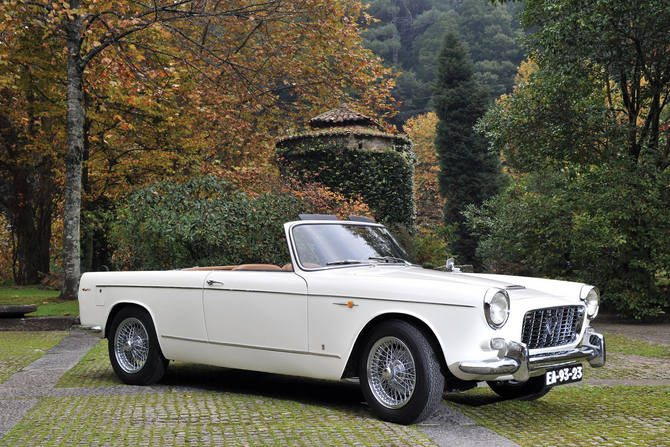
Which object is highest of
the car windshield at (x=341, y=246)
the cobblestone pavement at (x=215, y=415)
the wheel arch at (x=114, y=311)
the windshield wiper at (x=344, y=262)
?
the car windshield at (x=341, y=246)

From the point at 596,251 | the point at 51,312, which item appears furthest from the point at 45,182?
the point at 596,251

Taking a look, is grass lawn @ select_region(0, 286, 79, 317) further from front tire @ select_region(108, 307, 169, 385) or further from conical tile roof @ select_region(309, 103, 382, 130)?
conical tile roof @ select_region(309, 103, 382, 130)

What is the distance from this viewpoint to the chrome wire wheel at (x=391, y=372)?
16.5 ft

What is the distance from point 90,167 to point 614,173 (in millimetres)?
16739

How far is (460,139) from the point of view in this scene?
148 feet

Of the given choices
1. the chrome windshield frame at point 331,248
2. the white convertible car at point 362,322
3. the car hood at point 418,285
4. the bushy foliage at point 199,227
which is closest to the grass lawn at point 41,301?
the bushy foliage at point 199,227

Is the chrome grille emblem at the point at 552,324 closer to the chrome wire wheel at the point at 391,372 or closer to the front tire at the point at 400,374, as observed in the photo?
the front tire at the point at 400,374

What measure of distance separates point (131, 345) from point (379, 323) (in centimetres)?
308

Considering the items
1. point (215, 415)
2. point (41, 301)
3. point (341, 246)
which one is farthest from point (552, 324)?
point (41, 301)

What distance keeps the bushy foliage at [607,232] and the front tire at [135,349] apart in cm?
1061

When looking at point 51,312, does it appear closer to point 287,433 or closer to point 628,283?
point 287,433

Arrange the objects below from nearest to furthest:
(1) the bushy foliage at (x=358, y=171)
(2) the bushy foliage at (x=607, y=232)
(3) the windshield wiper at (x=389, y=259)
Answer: (3) the windshield wiper at (x=389, y=259) < (2) the bushy foliage at (x=607, y=232) < (1) the bushy foliage at (x=358, y=171)

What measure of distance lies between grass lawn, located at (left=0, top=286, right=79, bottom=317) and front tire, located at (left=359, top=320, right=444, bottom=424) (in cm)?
1092

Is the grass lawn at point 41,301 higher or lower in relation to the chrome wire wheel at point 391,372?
lower
